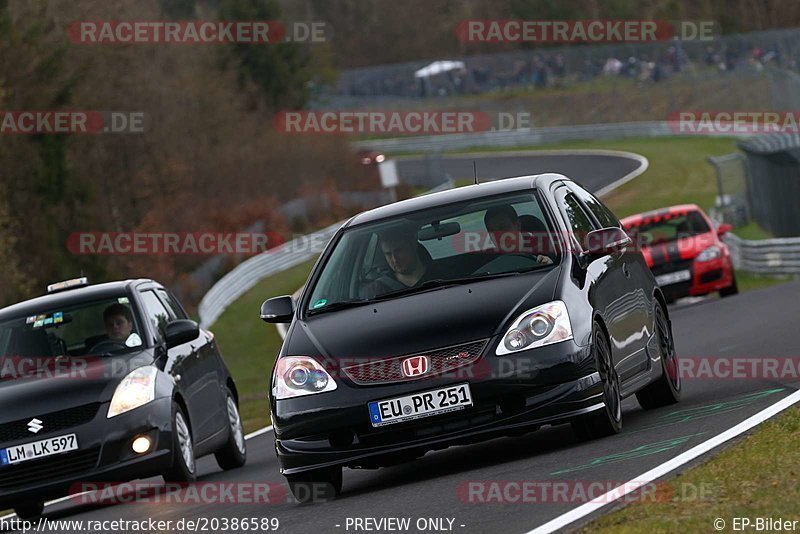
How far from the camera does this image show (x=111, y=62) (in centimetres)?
5872

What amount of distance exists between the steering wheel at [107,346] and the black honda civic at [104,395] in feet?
0.04

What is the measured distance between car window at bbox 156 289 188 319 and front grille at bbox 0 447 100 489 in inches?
100

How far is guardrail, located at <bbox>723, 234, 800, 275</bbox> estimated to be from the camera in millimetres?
31453

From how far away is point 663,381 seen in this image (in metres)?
11.4

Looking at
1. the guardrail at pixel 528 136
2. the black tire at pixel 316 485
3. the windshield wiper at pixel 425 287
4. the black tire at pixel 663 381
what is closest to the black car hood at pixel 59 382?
the windshield wiper at pixel 425 287

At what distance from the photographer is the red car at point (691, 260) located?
87.2 ft

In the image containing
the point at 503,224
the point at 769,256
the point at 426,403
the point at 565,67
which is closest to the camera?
the point at 426,403

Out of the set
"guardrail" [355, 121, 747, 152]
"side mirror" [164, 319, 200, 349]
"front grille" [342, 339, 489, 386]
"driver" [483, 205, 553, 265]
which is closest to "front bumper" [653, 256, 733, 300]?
"side mirror" [164, 319, 200, 349]

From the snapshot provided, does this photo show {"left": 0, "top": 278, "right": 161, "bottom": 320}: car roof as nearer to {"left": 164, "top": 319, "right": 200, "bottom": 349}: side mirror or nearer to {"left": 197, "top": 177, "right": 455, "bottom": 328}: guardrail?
{"left": 164, "top": 319, "right": 200, "bottom": 349}: side mirror

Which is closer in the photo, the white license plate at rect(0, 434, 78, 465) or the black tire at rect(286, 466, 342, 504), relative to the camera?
the black tire at rect(286, 466, 342, 504)

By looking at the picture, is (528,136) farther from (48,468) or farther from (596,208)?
(48,468)

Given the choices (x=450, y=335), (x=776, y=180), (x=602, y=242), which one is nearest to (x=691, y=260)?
(x=776, y=180)

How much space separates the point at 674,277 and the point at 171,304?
1397 centimetres

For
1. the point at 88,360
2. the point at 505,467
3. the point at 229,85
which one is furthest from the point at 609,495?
the point at 229,85
